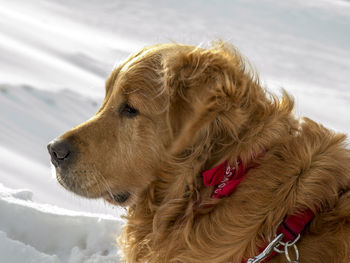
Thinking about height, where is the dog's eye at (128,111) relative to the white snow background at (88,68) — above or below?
above

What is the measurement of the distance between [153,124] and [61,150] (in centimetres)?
53

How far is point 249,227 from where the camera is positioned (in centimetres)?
235

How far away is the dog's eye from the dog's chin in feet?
1.45

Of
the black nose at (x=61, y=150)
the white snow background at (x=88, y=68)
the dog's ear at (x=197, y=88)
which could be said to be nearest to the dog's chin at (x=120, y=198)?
the black nose at (x=61, y=150)

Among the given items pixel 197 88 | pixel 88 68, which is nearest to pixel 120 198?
pixel 197 88

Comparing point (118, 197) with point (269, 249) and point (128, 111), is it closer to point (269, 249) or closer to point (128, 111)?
point (128, 111)

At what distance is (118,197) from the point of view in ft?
8.87

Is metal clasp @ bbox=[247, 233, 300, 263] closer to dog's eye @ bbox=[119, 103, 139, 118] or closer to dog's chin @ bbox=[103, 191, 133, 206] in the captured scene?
dog's chin @ bbox=[103, 191, 133, 206]

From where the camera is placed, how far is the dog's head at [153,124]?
2.40 meters

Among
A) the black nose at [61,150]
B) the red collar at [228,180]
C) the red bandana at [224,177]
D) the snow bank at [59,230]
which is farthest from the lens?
the snow bank at [59,230]

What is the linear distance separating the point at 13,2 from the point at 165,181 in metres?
9.03

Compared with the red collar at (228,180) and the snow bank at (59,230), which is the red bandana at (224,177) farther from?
the snow bank at (59,230)

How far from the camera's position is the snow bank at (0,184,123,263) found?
3.27 metres

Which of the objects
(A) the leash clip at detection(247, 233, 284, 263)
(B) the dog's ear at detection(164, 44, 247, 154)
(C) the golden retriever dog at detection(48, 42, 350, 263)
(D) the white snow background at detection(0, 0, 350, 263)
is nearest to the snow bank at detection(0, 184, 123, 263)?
(D) the white snow background at detection(0, 0, 350, 263)
